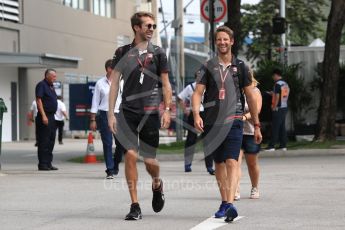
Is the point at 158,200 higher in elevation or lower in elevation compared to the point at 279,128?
lower

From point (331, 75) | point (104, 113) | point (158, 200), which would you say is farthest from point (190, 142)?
point (158, 200)

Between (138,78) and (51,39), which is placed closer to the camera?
(138,78)

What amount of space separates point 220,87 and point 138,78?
0.89 metres

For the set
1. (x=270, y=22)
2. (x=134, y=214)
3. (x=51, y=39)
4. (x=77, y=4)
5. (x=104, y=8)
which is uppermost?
(x=104, y=8)

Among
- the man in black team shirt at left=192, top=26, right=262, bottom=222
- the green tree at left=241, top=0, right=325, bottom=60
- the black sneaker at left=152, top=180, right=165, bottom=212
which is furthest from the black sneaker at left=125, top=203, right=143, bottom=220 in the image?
the green tree at left=241, top=0, right=325, bottom=60

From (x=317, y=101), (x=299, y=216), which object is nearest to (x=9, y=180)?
(x=299, y=216)

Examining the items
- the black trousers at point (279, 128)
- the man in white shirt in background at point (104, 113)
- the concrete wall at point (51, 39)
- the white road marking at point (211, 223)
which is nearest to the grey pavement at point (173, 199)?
the white road marking at point (211, 223)

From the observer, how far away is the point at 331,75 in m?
22.5

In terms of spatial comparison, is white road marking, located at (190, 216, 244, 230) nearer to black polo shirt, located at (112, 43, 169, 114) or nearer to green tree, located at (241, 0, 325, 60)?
black polo shirt, located at (112, 43, 169, 114)

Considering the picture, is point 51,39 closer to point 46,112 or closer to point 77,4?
point 77,4

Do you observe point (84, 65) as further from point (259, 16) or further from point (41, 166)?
point (41, 166)

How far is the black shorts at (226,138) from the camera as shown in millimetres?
9578

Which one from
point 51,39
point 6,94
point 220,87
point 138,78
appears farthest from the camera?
point 51,39

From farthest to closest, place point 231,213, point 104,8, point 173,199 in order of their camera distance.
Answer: point 104,8, point 173,199, point 231,213
